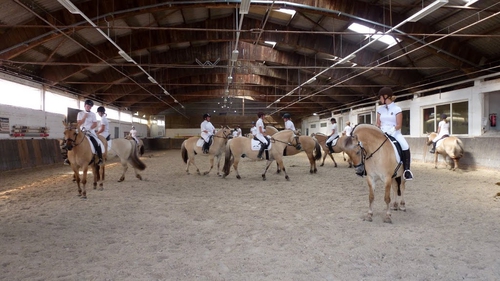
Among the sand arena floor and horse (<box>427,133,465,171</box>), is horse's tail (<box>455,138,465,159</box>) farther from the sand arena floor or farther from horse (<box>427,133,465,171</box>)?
the sand arena floor

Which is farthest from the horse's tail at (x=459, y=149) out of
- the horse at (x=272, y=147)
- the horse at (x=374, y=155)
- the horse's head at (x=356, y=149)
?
the horse's head at (x=356, y=149)

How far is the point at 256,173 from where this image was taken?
12.3 meters

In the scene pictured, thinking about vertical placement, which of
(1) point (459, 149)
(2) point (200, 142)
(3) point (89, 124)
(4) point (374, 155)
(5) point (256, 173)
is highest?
(3) point (89, 124)

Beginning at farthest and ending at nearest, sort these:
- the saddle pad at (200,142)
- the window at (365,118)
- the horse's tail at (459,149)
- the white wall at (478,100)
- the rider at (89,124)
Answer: the window at (365,118)
the white wall at (478,100)
the horse's tail at (459,149)
the saddle pad at (200,142)
the rider at (89,124)

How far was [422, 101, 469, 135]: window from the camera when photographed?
51.0ft

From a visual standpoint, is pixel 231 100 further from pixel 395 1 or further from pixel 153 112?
pixel 395 1

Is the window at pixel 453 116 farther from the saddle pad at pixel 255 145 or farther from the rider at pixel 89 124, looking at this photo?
the rider at pixel 89 124

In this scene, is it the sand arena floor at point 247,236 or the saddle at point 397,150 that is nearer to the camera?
the sand arena floor at point 247,236

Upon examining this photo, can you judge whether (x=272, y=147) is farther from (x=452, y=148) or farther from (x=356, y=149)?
(x=452, y=148)

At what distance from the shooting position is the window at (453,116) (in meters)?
15.5

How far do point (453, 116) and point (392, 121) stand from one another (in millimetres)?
13668

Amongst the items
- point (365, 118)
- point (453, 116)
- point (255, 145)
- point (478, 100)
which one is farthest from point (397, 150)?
point (365, 118)

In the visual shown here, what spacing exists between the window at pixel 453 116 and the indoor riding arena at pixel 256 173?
0.09 m

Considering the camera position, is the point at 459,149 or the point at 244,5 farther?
the point at 459,149
